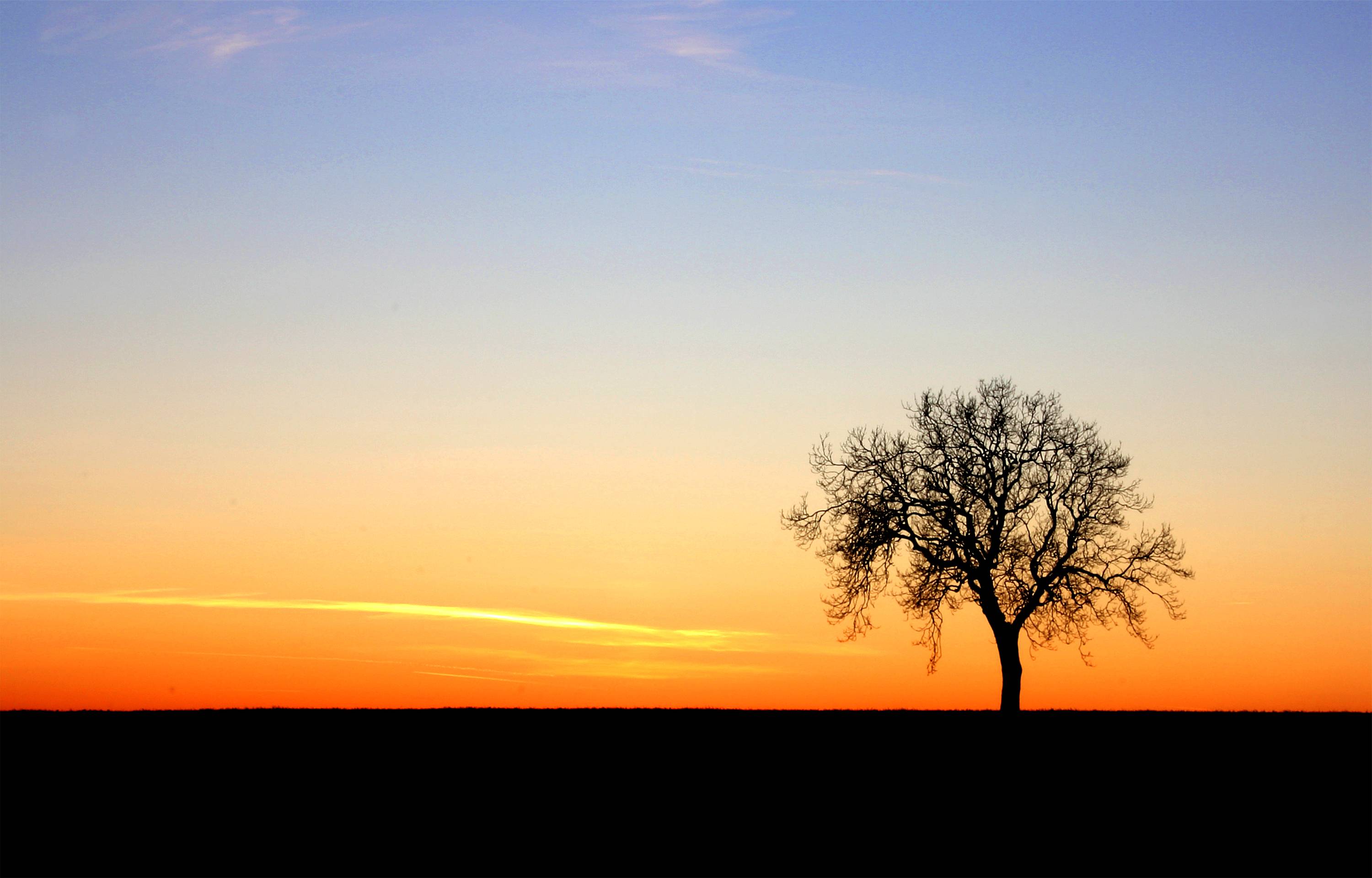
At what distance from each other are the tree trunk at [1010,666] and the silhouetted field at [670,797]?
5337 millimetres

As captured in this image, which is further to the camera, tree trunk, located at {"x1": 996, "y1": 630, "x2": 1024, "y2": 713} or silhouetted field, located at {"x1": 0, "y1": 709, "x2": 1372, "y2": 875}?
tree trunk, located at {"x1": 996, "y1": 630, "x2": 1024, "y2": 713}

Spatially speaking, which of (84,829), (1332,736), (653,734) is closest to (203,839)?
(84,829)

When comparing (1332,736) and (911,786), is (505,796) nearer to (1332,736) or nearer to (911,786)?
(911,786)

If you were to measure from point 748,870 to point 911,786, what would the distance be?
6.42 metres

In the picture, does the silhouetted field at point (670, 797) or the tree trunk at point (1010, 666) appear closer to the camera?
the silhouetted field at point (670, 797)

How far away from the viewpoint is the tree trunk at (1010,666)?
34281 mm

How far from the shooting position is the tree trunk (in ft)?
112

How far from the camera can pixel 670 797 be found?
19531 mm

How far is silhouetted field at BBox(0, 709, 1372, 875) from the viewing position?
1584 centimetres

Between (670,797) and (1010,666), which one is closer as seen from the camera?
(670,797)

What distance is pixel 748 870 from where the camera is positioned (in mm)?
15133

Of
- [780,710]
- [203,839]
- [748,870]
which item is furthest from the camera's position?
[780,710]

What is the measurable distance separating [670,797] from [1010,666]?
17.8 meters

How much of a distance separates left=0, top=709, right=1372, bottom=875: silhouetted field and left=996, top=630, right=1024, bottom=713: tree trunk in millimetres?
5337
